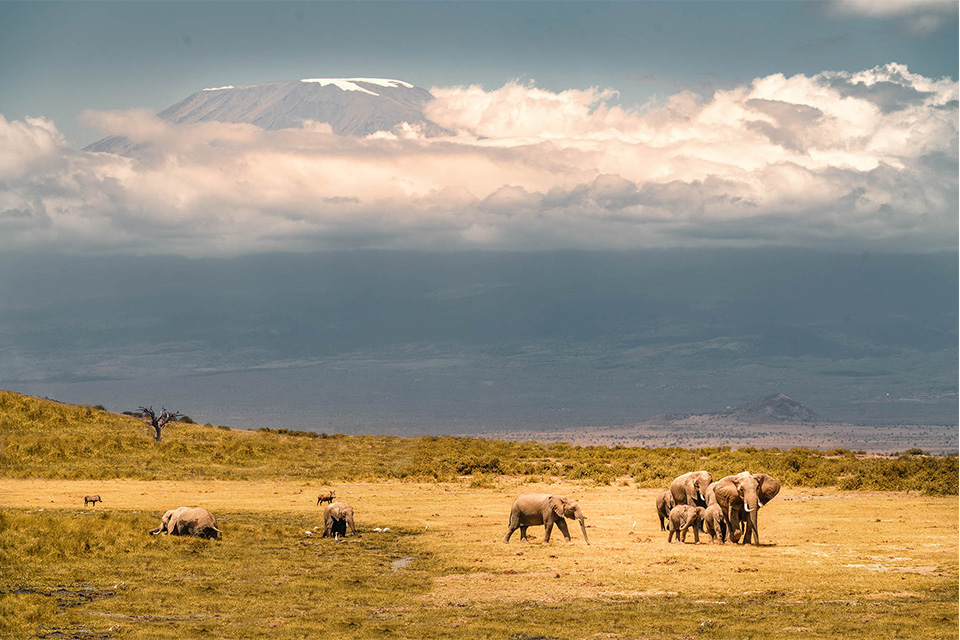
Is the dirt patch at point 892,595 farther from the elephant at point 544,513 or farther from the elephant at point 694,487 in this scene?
the elephant at point 694,487

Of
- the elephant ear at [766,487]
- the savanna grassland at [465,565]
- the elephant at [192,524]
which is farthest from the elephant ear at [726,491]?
the elephant at [192,524]

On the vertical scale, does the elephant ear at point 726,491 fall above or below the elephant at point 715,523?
above

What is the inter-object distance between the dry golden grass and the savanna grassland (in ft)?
0.30

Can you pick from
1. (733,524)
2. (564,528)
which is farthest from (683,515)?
(564,528)

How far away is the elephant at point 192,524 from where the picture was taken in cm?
3591

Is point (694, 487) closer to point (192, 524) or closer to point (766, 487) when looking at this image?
point (766, 487)

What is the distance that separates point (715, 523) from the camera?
116ft

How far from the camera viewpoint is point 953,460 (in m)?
70.8

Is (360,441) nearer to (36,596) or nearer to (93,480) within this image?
(93,480)

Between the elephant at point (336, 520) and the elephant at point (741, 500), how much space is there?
469 inches

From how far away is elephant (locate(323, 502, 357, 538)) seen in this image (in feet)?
124

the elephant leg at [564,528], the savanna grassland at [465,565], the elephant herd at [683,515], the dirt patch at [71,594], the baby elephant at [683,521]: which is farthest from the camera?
the baby elephant at [683,521]

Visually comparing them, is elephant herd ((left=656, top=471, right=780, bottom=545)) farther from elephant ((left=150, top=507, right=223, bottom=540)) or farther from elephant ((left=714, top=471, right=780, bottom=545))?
elephant ((left=150, top=507, right=223, bottom=540))

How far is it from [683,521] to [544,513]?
432 centimetres
